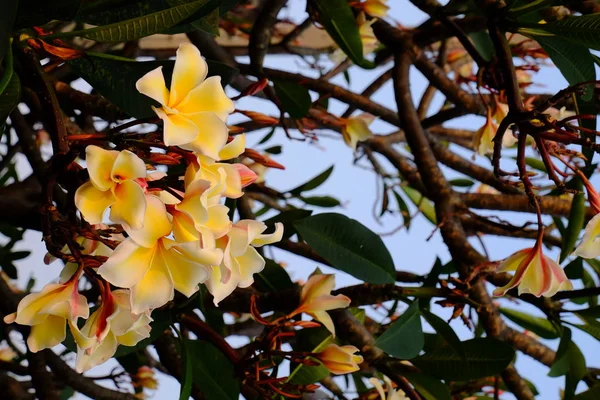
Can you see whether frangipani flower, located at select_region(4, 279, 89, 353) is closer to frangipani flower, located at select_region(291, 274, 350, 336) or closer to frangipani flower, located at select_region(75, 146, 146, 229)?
frangipani flower, located at select_region(75, 146, 146, 229)

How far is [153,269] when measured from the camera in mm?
345

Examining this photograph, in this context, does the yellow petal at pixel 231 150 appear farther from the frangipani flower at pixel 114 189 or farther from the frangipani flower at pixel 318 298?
the frangipani flower at pixel 318 298

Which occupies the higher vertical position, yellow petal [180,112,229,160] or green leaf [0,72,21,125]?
green leaf [0,72,21,125]

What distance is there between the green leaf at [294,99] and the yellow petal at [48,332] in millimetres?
496

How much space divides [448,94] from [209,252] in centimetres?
66

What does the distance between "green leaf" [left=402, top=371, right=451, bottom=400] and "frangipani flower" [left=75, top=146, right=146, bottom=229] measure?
0.44 meters

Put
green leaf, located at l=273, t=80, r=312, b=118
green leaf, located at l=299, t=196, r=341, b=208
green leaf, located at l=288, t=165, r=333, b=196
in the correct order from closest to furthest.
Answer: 1. green leaf, located at l=273, t=80, r=312, b=118
2. green leaf, located at l=288, t=165, r=333, b=196
3. green leaf, located at l=299, t=196, r=341, b=208

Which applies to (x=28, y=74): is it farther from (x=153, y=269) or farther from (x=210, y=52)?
(x=210, y=52)

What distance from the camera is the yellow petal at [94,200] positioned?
331mm

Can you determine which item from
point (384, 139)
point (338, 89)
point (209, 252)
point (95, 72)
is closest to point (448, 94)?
point (338, 89)

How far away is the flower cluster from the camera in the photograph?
12.8 inches

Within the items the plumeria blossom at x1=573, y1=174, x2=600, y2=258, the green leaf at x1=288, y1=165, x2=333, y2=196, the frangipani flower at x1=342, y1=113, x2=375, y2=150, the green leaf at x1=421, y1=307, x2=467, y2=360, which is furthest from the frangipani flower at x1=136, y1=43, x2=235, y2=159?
the green leaf at x1=288, y1=165, x2=333, y2=196

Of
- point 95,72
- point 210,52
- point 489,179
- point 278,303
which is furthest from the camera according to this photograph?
point 489,179

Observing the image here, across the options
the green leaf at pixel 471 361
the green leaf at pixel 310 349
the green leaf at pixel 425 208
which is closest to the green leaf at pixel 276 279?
the green leaf at pixel 310 349
